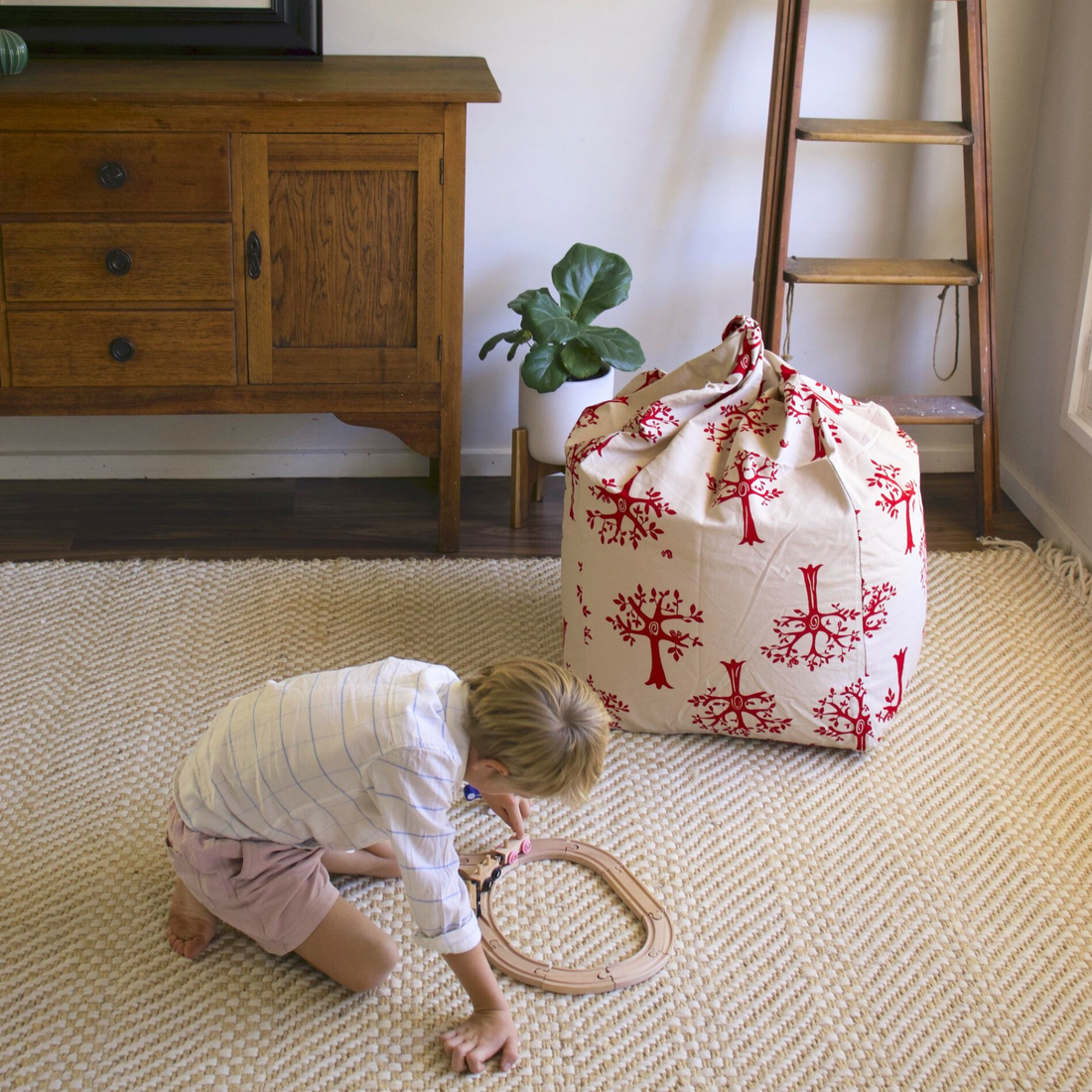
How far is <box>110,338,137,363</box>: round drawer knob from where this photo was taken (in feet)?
7.27

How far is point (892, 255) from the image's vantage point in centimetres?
276

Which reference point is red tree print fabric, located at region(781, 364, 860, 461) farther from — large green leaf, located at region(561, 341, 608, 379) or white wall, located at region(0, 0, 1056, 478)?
white wall, located at region(0, 0, 1056, 478)

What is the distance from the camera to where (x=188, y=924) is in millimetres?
1513

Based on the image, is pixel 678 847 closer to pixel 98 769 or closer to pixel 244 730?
pixel 244 730

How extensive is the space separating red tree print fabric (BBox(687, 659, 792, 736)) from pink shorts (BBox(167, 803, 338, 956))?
66 cm

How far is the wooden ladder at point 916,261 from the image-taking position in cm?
241

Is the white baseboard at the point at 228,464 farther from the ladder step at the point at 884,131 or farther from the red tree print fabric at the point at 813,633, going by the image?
the red tree print fabric at the point at 813,633

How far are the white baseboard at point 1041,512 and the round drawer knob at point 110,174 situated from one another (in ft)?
6.34

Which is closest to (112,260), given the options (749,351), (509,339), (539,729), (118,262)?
(118,262)

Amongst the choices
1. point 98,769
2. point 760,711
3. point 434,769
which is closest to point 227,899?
point 434,769

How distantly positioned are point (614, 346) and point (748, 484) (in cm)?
70

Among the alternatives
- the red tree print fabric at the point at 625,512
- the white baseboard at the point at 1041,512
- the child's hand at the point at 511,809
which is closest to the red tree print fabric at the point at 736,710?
the red tree print fabric at the point at 625,512

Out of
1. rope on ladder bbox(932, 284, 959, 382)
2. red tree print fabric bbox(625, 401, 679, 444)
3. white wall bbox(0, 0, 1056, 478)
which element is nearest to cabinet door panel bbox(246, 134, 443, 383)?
white wall bbox(0, 0, 1056, 478)

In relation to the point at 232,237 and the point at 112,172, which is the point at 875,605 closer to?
the point at 232,237
